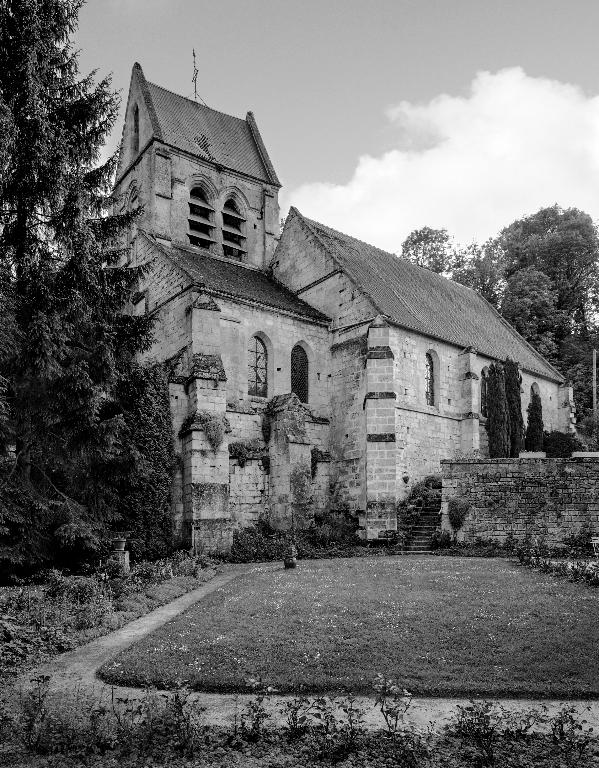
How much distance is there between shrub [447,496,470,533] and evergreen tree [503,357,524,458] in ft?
34.1

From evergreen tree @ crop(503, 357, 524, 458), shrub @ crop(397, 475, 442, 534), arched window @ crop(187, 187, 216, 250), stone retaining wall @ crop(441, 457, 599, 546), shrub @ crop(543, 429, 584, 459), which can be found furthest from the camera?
shrub @ crop(543, 429, 584, 459)

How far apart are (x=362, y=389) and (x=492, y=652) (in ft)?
57.3

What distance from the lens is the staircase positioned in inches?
874

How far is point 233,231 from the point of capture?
104ft

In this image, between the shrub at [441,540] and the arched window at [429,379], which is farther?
the arched window at [429,379]

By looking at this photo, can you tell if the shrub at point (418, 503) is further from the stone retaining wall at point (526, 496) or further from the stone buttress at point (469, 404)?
the stone buttress at point (469, 404)

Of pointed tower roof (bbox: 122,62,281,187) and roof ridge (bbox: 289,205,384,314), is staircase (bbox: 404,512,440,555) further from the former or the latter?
pointed tower roof (bbox: 122,62,281,187)

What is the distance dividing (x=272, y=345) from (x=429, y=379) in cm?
722

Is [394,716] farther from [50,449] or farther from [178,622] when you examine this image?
[50,449]

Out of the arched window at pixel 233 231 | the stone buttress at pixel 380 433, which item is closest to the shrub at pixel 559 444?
the stone buttress at pixel 380 433

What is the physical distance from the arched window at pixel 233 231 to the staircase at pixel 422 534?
49.0ft

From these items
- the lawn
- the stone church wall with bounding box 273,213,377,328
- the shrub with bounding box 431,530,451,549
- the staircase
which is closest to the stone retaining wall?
the shrub with bounding box 431,530,451,549

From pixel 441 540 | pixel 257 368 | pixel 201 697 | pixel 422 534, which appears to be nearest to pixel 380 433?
pixel 422 534

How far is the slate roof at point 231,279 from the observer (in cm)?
2517
